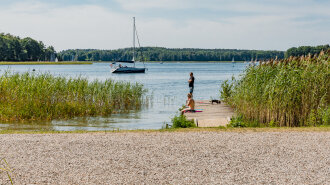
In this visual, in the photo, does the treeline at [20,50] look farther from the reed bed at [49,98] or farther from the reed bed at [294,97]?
the reed bed at [294,97]

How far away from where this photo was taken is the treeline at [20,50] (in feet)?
423

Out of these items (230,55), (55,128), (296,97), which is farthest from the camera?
(230,55)

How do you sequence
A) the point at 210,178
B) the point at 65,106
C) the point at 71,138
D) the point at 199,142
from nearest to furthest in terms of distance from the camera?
the point at 210,178, the point at 199,142, the point at 71,138, the point at 65,106

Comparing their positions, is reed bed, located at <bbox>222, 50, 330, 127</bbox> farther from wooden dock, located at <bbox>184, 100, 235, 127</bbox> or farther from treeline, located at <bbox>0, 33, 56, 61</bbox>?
treeline, located at <bbox>0, 33, 56, 61</bbox>

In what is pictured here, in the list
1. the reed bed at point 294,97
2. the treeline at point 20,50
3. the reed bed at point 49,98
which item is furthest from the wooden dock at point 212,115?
the treeline at point 20,50

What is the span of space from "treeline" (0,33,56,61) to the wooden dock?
121 meters

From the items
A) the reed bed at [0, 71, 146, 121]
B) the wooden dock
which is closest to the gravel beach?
the wooden dock

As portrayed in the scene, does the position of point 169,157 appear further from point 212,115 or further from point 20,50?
point 20,50

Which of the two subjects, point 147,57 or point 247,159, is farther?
point 147,57

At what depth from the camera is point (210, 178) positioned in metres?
6.82

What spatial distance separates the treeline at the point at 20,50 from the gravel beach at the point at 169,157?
5017 inches

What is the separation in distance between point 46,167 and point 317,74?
9615mm

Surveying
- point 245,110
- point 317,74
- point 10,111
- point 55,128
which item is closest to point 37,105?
point 10,111

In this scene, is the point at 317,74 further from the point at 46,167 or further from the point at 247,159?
the point at 46,167
